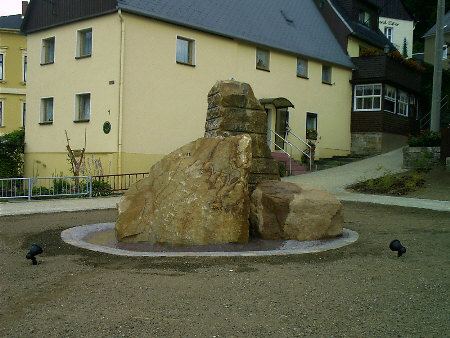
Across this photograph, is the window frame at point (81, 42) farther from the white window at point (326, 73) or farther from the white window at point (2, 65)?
the white window at point (2, 65)

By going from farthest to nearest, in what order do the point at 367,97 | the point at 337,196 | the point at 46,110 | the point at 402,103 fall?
the point at 402,103
the point at 367,97
the point at 46,110
the point at 337,196

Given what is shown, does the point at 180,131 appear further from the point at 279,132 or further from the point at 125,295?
the point at 125,295

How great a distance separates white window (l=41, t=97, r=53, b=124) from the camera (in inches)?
883

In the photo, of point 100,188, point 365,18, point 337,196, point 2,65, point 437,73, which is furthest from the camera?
point 2,65

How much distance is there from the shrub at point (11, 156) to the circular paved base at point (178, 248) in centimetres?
1495

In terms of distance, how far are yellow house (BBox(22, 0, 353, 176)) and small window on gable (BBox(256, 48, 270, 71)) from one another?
48 millimetres

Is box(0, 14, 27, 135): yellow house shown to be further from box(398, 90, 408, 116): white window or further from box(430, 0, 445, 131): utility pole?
box(430, 0, 445, 131): utility pole

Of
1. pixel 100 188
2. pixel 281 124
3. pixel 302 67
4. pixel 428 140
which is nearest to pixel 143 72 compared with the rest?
pixel 100 188

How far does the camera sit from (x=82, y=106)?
20.9 meters

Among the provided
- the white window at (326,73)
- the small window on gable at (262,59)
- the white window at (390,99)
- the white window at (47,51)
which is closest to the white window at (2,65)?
the white window at (47,51)

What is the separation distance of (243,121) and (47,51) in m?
16.6

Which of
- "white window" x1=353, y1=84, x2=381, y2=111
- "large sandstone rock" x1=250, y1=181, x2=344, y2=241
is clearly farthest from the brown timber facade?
"large sandstone rock" x1=250, y1=181, x2=344, y2=241

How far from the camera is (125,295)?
15.8 feet

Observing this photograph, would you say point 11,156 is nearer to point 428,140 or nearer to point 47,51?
point 47,51
